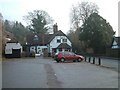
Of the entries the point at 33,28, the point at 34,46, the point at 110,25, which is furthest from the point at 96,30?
the point at 33,28

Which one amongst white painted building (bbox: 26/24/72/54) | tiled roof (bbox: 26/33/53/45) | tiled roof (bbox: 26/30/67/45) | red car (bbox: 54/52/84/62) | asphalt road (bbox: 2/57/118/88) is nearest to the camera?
asphalt road (bbox: 2/57/118/88)

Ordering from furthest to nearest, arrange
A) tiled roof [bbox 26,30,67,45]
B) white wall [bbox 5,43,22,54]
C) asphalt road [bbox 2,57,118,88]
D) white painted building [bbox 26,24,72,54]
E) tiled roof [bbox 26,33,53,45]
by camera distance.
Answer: tiled roof [bbox 26,33,53,45] < tiled roof [bbox 26,30,67,45] < white painted building [bbox 26,24,72,54] < white wall [bbox 5,43,22,54] < asphalt road [bbox 2,57,118,88]

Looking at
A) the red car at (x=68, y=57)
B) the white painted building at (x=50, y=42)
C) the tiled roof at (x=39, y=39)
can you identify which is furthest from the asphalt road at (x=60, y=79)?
the tiled roof at (x=39, y=39)

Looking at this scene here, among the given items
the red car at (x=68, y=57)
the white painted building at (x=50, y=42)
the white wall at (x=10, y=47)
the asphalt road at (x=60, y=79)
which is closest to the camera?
the asphalt road at (x=60, y=79)

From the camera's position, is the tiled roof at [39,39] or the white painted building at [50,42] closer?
the white painted building at [50,42]

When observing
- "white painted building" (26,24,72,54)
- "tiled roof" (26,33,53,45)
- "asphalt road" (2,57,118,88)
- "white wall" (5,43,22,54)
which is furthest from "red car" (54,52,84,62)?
"tiled roof" (26,33,53,45)

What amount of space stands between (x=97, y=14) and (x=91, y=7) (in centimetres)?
486

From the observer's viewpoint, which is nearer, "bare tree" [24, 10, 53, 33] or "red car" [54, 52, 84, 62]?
"red car" [54, 52, 84, 62]

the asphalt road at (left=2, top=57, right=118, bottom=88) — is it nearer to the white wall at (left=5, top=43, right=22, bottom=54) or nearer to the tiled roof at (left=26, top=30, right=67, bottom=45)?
the white wall at (left=5, top=43, right=22, bottom=54)

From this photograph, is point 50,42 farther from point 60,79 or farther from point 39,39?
point 60,79

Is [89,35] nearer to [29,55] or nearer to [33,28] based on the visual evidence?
[29,55]

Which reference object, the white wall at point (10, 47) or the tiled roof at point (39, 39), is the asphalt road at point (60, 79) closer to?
the white wall at point (10, 47)

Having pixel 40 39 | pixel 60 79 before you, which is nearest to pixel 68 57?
pixel 60 79

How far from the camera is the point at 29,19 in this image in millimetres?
111312
